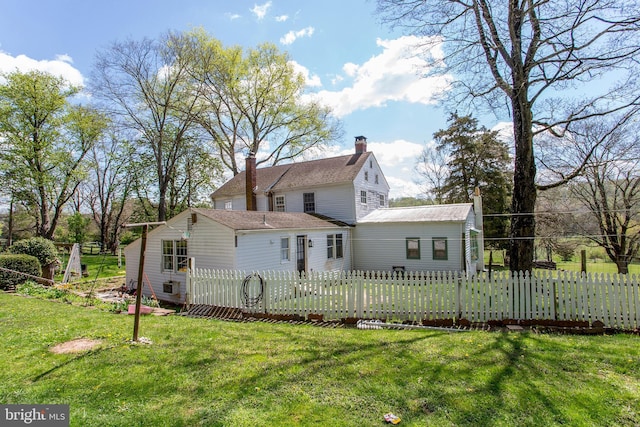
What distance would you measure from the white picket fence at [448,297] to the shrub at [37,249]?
1124 cm

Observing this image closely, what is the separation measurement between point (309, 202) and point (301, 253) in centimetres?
625

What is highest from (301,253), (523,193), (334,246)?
(523,193)

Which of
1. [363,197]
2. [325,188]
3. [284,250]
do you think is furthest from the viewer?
[325,188]

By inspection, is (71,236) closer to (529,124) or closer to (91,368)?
(91,368)

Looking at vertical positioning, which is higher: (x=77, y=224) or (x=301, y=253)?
(x=77, y=224)

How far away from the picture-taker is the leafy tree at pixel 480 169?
25.0 meters

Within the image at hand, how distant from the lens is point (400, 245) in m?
17.0

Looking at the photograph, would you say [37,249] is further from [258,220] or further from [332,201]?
[332,201]

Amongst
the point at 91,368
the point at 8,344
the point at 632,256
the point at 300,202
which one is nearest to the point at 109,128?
the point at 300,202

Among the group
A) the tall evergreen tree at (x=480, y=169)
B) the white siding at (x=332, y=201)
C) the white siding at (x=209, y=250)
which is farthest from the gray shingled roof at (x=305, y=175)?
the tall evergreen tree at (x=480, y=169)

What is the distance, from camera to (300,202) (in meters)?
20.5

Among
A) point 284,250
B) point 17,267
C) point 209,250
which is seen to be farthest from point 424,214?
point 17,267

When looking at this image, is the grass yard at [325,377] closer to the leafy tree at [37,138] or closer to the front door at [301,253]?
Answer: the front door at [301,253]

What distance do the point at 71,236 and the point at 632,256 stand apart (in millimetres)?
44824
